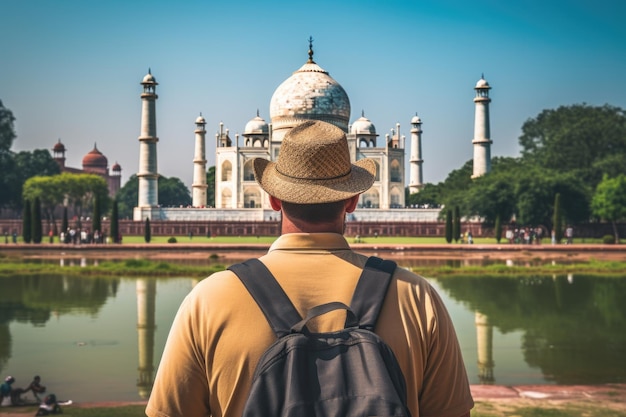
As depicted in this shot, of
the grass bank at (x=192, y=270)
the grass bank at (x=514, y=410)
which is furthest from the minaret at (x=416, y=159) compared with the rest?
the grass bank at (x=514, y=410)

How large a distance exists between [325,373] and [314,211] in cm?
43

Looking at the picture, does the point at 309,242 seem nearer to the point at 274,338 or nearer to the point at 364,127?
the point at 274,338

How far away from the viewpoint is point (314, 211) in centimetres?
172

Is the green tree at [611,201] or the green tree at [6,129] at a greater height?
the green tree at [6,129]

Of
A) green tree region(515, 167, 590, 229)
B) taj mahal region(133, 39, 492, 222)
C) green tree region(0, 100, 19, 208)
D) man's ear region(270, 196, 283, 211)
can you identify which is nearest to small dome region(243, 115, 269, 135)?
taj mahal region(133, 39, 492, 222)

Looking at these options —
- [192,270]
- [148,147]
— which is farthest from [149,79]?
[192,270]

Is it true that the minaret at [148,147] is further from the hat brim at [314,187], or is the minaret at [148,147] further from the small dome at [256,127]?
the hat brim at [314,187]

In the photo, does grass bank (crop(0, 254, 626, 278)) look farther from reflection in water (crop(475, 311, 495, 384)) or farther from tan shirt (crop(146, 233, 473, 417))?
tan shirt (crop(146, 233, 473, 417))

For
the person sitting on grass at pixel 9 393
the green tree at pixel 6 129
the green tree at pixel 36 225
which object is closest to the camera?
the person sitting on grass at pixel 9 393

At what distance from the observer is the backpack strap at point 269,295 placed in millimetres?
1508

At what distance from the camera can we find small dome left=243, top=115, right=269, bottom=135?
143 feet

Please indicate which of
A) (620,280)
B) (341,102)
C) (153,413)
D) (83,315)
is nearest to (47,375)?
(83,315)

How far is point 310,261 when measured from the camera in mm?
1666

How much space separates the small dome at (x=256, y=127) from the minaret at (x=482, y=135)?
11470 millimetres
